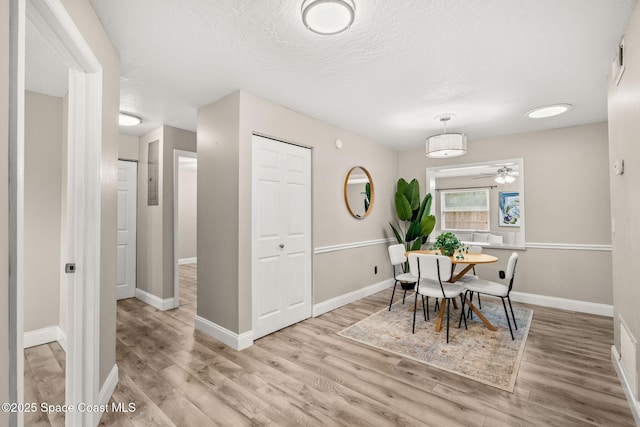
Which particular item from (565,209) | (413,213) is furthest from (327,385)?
(565,209)

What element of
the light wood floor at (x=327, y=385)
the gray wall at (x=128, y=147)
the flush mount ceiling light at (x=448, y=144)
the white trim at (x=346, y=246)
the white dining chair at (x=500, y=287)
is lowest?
the light wood floor at (x=327, y=385)

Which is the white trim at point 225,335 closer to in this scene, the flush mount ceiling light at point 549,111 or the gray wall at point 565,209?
the gray wall at point 565,209

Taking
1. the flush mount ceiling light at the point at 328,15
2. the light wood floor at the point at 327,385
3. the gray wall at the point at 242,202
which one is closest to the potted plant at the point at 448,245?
the light wood floor at the point at 327,385

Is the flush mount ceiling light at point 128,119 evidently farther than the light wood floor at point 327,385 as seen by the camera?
Yes

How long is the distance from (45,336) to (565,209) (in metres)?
6.38

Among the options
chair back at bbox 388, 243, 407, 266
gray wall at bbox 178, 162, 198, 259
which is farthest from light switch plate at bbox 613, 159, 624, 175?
gray wall at bbox 178, 162, 198, 259

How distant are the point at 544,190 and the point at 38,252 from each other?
620cm

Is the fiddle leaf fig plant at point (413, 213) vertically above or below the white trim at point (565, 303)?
above

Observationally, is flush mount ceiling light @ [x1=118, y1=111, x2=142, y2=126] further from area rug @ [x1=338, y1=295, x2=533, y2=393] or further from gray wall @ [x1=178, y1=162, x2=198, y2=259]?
gray wall @ [x1=178, y1=162, x2=198, y2=259]

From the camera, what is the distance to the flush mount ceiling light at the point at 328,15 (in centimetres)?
163

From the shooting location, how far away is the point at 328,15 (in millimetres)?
1698

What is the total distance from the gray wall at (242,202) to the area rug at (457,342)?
815mm

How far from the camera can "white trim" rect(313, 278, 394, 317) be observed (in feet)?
12.2

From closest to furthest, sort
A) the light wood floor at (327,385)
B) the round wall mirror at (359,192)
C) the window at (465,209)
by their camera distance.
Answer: the light wood floor at (327,385)
the round wall mirror at (359,192)
the window at (465,209)
